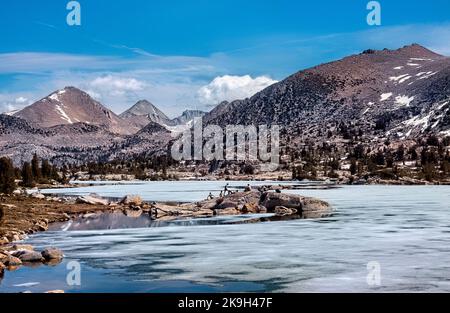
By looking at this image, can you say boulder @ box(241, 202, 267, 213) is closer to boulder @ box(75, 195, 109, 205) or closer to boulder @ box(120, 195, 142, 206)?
boulder @ box(120, 195, 142, 206)

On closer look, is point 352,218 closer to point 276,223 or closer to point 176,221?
point 276,223

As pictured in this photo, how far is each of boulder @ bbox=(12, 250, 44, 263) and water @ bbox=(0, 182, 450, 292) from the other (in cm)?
184

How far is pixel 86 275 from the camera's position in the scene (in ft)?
92.4

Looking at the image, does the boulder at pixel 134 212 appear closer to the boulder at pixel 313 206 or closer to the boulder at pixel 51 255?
the boulder at pixel 313 206

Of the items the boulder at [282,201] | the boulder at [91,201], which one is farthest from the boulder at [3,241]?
the boulder at [91,201]

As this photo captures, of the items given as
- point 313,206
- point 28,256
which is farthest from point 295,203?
point 28,256

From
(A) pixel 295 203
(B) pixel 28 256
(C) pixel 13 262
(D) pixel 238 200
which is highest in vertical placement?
(D) pixel 238 200

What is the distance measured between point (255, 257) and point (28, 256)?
1401 centimetres

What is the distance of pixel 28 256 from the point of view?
32.4 m

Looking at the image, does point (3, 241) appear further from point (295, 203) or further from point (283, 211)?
point (295, 203)

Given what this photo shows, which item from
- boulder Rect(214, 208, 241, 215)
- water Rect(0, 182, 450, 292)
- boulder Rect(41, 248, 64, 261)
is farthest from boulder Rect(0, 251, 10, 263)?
boulder Rect(214, 208, 241, 215)

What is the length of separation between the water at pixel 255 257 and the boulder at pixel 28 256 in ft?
6.02
